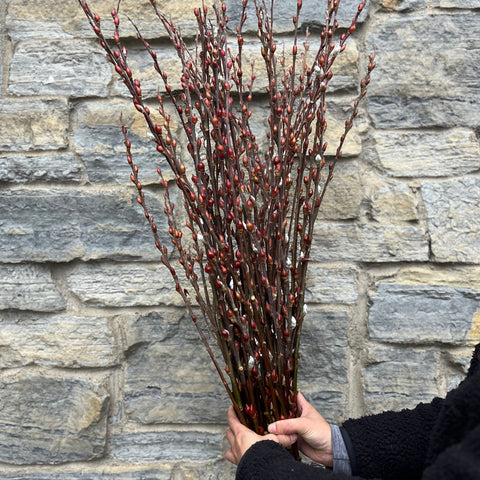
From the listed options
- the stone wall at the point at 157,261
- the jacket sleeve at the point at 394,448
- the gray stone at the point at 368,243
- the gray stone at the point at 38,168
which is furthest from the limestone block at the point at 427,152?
the gray stone at the point at 38,168

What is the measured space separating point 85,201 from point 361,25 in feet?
3.14

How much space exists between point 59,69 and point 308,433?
1.22 m

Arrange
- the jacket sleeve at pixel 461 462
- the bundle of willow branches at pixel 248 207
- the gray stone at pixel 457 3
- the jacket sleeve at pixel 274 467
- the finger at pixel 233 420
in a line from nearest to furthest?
the jacket sleeve at pixel 461 462, the jacket sleeve at pixel 274 467, the bundle of willow branches at pixel 248 207, the finger at pixel 233 420, the gray stone at pixel 457 3

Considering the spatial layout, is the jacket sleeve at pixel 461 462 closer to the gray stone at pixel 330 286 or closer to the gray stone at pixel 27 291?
the gray stone at pixel 330 286

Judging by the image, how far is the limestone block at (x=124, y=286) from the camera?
1.55 metres

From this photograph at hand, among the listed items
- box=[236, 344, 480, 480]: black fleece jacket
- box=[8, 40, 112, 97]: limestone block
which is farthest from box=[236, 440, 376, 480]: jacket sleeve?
box=[8, 40, 112, 97]: limestone block

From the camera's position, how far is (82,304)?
5.16 feet

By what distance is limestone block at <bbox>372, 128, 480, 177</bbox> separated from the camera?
1518 millimetres

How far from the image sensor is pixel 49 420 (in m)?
1.57

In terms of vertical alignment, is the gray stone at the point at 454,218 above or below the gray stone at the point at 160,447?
above

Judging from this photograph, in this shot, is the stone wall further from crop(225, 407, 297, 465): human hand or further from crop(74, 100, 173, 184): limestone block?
crop(225, 407, 297, 465): human hand

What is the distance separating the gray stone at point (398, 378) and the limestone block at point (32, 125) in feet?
3.71

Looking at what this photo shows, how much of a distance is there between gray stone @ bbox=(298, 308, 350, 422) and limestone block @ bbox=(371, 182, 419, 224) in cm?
31

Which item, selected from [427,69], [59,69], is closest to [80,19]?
[59,69]
